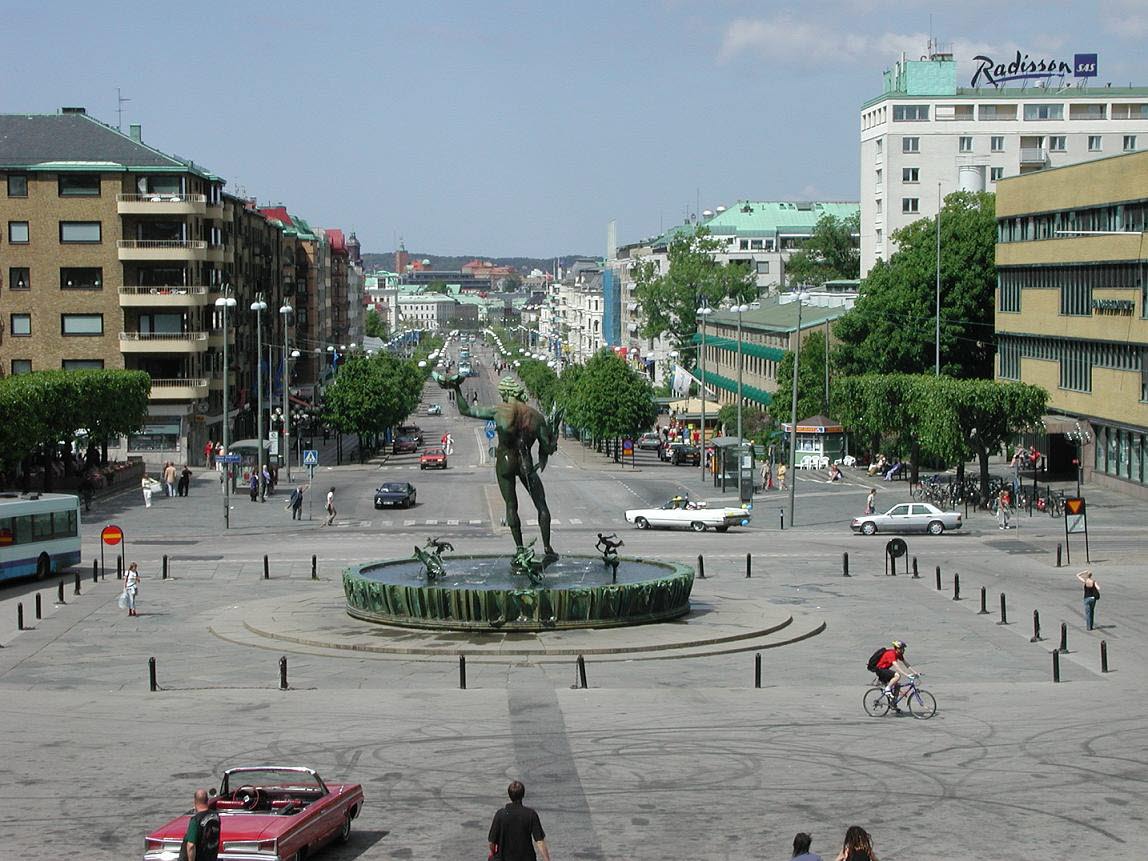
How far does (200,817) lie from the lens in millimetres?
16672

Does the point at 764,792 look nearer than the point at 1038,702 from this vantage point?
Yes

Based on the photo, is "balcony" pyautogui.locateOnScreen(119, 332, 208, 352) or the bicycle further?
"balcony" pyautogui.locateOnScreen(119, 332, 208, 352)

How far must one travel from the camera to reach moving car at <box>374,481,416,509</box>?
70.0 metres

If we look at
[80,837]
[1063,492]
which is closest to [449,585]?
[80,837]

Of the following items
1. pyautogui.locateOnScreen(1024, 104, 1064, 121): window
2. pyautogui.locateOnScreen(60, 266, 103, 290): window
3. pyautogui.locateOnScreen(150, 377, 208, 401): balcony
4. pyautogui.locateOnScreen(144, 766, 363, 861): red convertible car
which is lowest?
pyautogui.locateOnScreen(144, 766, 363, 861): red convertible car

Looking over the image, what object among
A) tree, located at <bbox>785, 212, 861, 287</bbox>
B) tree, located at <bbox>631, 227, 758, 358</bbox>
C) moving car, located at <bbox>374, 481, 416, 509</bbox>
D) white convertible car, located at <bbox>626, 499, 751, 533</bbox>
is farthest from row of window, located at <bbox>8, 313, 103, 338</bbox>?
tree, located at <bbox>785, 212, 861, 287</bbox>

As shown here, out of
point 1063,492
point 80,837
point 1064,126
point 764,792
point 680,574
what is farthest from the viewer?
point 1064,126

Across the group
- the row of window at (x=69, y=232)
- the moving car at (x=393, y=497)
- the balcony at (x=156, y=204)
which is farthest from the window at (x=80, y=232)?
the moving car at (x=393, y=497)

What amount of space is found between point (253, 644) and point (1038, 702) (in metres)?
15.9

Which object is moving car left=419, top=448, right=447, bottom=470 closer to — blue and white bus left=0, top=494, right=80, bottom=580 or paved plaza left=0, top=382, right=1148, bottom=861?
paved plaza left=0, top=382, right=1148, bottom=861

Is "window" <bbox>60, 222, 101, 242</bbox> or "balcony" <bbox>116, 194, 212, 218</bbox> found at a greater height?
"balcony" <bbox>116, 194, 212, 218</bbox>

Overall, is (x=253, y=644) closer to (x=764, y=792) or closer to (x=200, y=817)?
(x=764, y=792)

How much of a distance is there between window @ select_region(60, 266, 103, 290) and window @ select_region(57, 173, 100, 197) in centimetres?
409

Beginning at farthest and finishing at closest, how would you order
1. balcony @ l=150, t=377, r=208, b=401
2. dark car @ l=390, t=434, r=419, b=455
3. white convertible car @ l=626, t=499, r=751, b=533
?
dark car @ l=390, t=434, r=419, b=455 < balcony @ l=150, t=377, r=208, b=401 < white convertible car @ l=626, t=499, r=751, b=533
